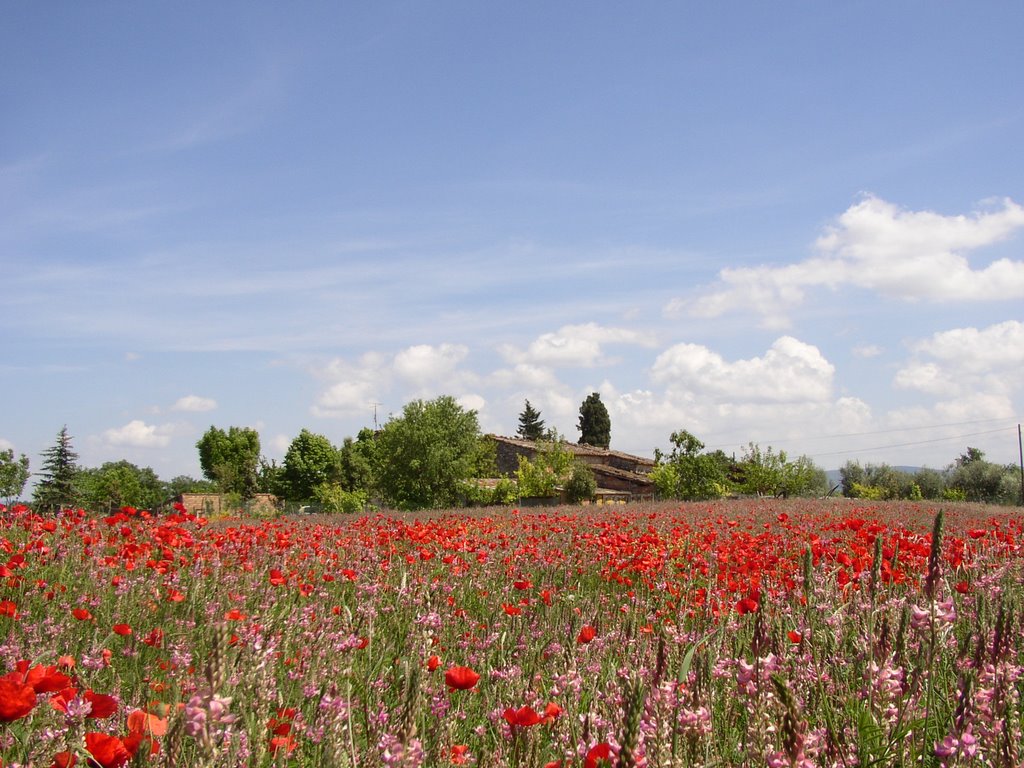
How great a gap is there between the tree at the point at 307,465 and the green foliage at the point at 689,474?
33538 mm

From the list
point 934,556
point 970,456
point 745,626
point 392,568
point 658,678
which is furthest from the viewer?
point 970,456

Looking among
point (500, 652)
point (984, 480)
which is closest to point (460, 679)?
point (500, 652)

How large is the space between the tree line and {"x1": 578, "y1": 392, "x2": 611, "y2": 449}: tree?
12 centimetres

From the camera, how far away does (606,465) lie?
219 feet

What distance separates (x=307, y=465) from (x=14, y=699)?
72898mm

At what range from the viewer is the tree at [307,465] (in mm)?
72188

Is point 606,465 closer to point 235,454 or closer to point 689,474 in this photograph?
point 689,474

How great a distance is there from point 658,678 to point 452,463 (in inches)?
1688

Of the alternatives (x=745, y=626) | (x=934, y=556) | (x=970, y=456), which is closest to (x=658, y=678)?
(x=934, y=556)

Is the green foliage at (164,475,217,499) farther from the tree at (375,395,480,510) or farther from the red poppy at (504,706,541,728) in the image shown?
the red poppy at (504,706,541,728)

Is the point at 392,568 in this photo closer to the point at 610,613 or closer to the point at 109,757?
the point at 610,613

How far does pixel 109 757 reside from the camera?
5.70 ft

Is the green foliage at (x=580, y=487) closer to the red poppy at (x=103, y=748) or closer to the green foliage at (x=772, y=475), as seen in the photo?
the green foliage at (x=772, y=475)

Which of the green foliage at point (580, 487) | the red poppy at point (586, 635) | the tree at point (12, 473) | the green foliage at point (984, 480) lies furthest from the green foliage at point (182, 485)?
the red poppy at point (586, 635)
